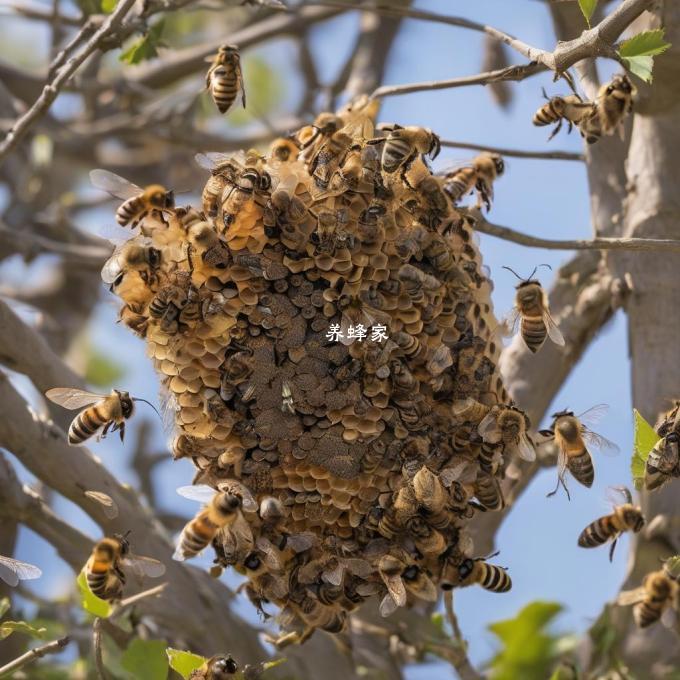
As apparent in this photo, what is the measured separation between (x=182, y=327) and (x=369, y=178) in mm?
518

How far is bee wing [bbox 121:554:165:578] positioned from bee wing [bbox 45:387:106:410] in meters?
0.38

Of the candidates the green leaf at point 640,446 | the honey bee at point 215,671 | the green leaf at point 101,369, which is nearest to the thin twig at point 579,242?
the green leaf at point 640,446

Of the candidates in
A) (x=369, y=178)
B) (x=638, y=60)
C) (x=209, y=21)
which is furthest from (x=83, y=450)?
(x=209, y=21)

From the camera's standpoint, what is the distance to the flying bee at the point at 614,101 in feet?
10.3

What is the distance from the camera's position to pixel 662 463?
2727 mm

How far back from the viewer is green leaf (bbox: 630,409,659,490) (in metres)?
2.67

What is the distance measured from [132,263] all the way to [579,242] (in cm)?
97

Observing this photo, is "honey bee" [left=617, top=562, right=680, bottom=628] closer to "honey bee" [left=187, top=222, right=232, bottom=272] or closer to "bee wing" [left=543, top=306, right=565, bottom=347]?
"bee wing" [left=543, top=306, right=565, bottom=347]

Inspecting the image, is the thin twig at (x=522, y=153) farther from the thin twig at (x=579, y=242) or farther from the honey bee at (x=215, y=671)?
the honey bee at (x=215, y=671)

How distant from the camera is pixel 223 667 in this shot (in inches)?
109

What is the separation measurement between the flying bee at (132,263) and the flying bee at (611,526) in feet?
3.83

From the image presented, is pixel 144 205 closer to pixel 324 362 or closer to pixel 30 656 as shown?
pixel 324 362

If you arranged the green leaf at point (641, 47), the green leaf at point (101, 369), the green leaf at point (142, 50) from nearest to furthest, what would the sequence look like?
the green leaf at point (641, 47), the green leaf at point (142, 50), the green leaf at point (101, 369)

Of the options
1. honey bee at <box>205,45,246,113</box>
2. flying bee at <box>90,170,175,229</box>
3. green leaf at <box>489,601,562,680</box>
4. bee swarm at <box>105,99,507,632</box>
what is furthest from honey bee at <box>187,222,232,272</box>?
green leaf at <box>489,601,562,680</box>
